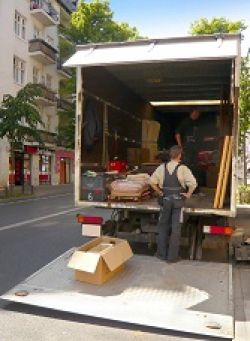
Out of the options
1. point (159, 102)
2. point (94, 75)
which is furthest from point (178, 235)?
point (159, 102)

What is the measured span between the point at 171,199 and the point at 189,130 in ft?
16.1

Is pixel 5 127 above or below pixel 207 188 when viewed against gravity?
above

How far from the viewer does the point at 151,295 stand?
18.9 feet

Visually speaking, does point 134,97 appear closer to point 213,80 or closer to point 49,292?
point 213,80

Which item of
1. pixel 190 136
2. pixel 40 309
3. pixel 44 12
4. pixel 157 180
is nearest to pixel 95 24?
pixel 44 12

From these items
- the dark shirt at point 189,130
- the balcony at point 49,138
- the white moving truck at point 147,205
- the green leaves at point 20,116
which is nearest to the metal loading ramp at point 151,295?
the white moving truck at point 147,205

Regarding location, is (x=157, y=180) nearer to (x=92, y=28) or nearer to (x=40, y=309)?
(x=40, y=309)

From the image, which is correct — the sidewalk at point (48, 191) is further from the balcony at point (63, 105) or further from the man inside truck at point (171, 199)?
the man inside truck at point (171, 199)

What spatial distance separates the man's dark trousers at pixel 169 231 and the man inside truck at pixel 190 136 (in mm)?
3996

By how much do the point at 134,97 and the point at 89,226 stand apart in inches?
176

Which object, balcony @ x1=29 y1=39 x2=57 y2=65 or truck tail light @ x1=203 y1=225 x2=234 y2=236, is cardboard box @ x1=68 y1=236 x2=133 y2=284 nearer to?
truck tail light @ x1=203 y1=225 x2=234 y2=236

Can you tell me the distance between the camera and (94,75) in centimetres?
853

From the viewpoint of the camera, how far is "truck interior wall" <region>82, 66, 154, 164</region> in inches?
337

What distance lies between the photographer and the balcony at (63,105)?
41.8 meters
